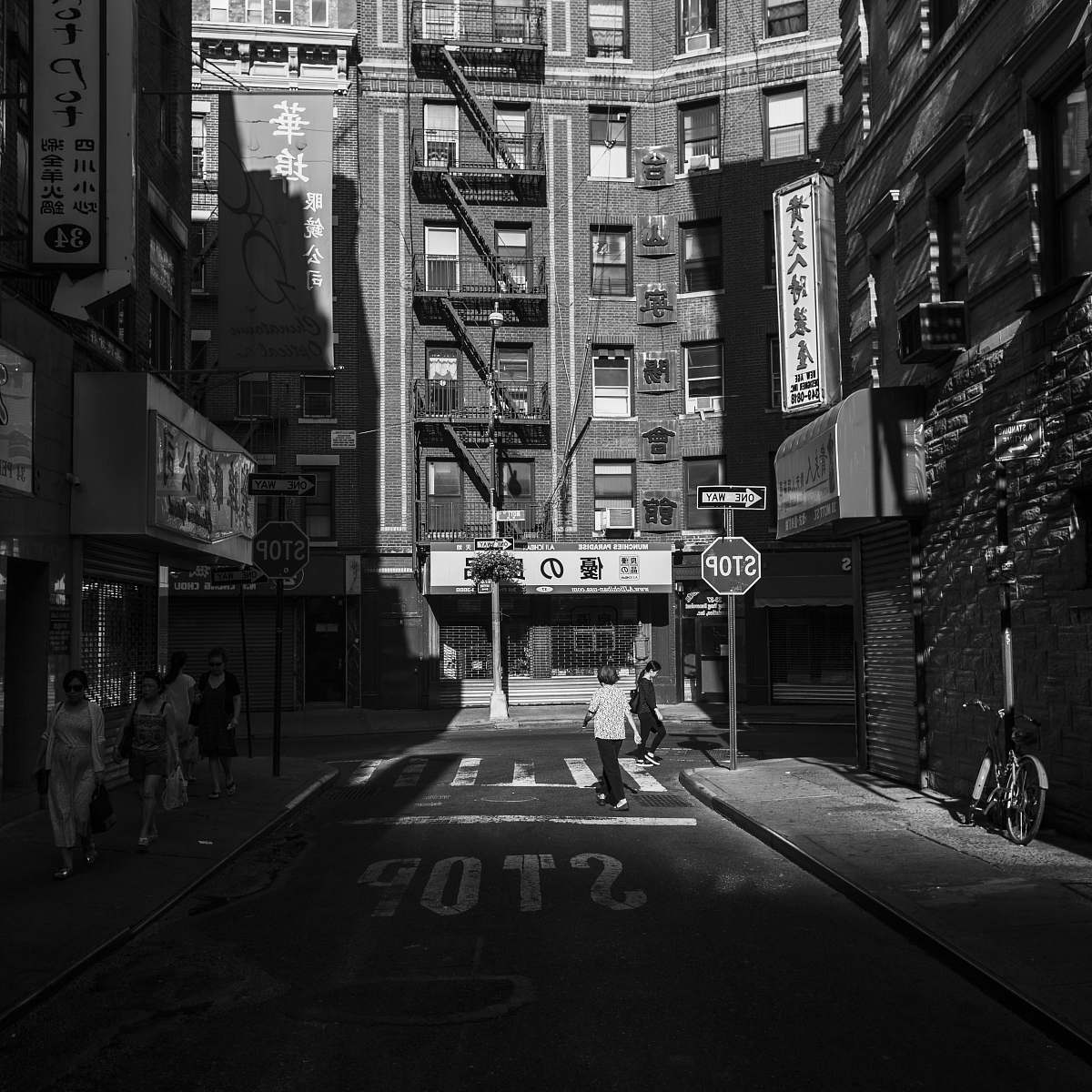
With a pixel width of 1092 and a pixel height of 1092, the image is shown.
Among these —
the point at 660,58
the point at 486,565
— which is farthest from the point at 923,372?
the point at 660,58

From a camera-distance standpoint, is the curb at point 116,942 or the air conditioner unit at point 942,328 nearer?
the curb at point 116,942

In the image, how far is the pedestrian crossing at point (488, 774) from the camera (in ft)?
57.8

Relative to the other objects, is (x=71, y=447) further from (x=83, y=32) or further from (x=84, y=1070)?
(x=84, y=1070)

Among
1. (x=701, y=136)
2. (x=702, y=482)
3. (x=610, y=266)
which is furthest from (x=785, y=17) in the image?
(x=702, y=482)

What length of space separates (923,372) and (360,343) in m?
23.6

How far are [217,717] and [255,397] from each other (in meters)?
21.5

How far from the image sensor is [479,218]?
121ft

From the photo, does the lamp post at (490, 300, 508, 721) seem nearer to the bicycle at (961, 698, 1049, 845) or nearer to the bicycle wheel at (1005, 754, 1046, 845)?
the bicycle at (961, 698, 1049, 845)

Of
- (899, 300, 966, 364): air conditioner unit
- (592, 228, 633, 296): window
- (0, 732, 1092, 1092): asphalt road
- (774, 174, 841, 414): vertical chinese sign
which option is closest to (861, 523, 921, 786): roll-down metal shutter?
(774, 174, 841, 414): vertical chinese sign

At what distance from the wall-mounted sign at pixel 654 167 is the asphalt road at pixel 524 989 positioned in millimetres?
28549

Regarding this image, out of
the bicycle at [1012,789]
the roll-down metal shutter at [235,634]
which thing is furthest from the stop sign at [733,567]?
the roll-down metal shutter at [235,634]

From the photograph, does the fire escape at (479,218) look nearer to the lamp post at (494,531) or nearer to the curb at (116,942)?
the lamp post at (494,531)

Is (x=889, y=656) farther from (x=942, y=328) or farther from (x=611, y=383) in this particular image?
(x=611, y=383)

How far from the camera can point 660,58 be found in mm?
37781
